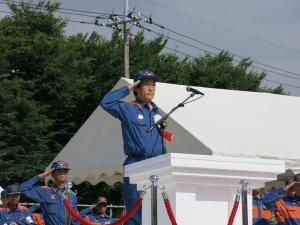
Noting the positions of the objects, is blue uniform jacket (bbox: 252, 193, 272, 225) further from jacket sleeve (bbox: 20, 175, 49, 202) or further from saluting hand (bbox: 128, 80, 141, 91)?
saluting hand (bbox: 128, 80, 141, 91)

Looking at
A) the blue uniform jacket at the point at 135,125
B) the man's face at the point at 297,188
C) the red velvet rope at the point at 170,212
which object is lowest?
the red velvet rope at the point at 170,212

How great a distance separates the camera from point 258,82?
1378 inches

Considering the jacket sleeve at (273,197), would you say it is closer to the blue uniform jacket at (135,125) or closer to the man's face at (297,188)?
the man's face at (297,188)

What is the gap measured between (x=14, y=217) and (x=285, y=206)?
359 centimetres

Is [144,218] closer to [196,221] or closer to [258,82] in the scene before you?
[196,221]

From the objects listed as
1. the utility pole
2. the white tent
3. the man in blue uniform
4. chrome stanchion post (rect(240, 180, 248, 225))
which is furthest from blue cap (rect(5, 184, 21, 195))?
the utility pole

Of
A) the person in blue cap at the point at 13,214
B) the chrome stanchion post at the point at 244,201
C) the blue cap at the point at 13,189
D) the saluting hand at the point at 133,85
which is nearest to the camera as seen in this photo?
the chrome stanchion post at the point at 244,201

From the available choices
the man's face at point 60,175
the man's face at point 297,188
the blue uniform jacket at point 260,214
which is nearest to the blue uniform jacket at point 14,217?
the man's face at point 60,175

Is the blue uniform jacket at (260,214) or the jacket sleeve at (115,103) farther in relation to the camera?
the blue uniform jacket at (260,214)

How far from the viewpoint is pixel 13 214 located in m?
9.11

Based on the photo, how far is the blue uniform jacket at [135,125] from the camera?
18.0 feet

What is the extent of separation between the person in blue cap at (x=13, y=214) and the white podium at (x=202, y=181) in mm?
5040

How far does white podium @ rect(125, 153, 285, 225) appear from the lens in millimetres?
4000

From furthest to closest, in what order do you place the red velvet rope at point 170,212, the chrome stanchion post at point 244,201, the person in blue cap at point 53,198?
the person in blue cap at point 53,198
the chrome stanchion post at point 244,201
the red velvet rope at point 170,212
